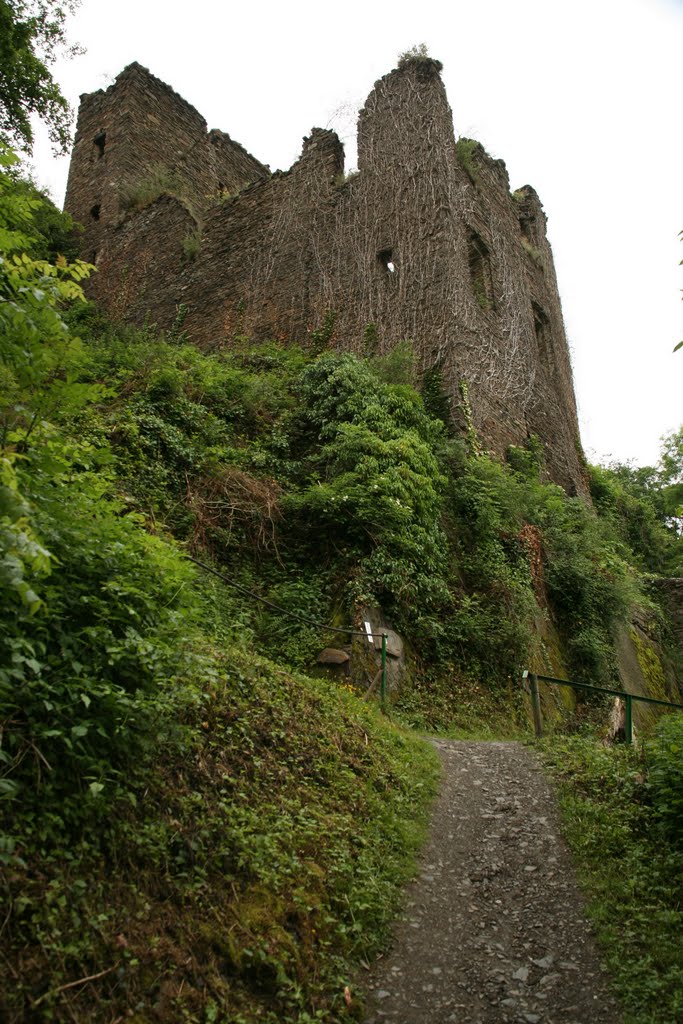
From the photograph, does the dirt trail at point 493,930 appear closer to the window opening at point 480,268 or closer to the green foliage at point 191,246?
the window opening at point 480,268

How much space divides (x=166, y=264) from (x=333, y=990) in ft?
55.9

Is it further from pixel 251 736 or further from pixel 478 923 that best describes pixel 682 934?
→ pixel 251 736

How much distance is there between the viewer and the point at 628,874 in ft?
15.8

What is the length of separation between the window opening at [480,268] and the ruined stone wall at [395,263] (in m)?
0.03

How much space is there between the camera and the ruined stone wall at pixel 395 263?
45.1ft

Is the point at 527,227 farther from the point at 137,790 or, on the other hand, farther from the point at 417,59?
the point at 137,790

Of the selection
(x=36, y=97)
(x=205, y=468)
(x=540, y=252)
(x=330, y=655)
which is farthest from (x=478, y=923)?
(x=540, y=252)

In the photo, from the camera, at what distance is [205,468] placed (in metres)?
9.57

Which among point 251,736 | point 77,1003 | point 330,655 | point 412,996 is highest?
point 330,655

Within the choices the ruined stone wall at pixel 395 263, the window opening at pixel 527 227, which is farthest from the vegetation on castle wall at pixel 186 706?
the window opening at pixel 527 227

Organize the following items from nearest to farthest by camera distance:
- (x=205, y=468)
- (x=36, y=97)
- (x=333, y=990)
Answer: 1. (x=333, y=990)
2. (x=205, y=468)
3. (x=36, y=97)

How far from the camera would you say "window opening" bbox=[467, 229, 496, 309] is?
14828 mm

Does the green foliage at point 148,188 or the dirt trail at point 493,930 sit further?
the green foliage at point 148,188

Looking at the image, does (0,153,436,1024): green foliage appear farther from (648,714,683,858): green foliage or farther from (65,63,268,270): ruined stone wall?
(65,63,268,270): ruined stone wall
